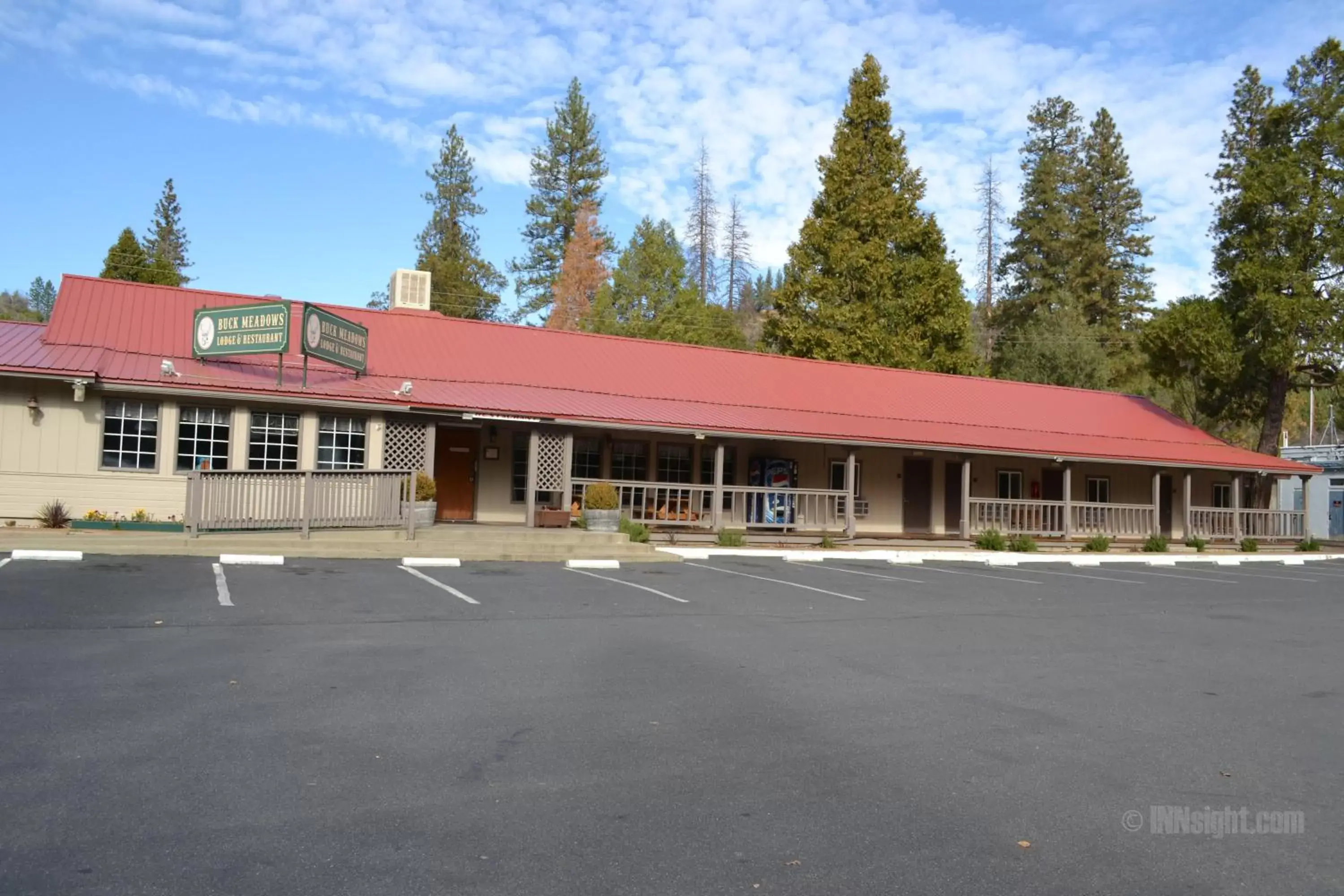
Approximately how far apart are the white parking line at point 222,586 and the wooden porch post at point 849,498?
13.4 metres

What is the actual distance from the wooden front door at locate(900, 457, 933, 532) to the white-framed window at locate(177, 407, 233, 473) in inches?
642

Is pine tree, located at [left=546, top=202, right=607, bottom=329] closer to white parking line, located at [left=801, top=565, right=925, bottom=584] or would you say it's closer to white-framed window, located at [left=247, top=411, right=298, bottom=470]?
white-framed window, located at [left=247, top=411, right=298, bottom=470]

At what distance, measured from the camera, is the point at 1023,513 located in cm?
2677

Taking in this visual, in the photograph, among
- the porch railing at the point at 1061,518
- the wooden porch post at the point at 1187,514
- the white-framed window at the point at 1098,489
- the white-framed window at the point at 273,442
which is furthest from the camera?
the white-framed window at the point at 1098,489

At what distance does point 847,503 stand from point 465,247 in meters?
34.6

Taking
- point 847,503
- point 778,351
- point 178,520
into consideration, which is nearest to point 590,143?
point 778,351

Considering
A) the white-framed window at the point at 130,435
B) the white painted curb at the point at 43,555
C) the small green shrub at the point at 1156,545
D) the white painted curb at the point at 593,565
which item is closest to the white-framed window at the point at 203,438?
the white-framed window at the point at 130,435

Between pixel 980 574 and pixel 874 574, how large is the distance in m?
2.13

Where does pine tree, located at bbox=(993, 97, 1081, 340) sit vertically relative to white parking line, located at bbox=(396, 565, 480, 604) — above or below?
above

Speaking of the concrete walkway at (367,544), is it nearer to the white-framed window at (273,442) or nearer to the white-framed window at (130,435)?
the white-framed window at (130,435)

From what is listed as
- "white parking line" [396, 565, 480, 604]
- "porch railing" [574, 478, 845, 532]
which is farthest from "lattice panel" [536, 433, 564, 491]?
"white parking line" [396, 565, 480, 604]

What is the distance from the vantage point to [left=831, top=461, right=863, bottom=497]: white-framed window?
25.6 metres

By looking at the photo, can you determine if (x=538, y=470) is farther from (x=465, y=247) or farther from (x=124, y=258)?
(x=465, y=247)

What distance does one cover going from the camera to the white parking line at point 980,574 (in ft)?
52.8
